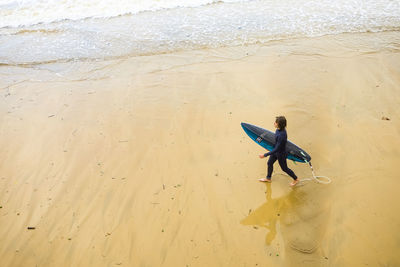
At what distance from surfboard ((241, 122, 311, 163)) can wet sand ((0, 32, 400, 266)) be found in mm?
359

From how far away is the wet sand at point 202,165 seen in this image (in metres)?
4.11

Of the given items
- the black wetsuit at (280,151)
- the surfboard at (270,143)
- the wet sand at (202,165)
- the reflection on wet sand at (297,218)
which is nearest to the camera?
the reflection on wet sand at (297,218)

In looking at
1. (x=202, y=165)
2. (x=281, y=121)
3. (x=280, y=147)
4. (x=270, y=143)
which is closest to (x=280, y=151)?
(x=280, y=147)

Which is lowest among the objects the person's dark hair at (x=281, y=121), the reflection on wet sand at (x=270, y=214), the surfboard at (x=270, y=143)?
the reflection on wet sand at (x=270, y=214)

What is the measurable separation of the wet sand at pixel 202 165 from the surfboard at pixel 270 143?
14.1 inches

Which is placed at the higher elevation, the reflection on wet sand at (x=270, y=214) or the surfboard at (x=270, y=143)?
the surfboard at (x=270, y=143)

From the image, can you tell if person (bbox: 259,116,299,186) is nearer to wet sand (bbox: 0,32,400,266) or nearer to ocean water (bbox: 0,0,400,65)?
wet sand (bbox: 0,32,400,266)

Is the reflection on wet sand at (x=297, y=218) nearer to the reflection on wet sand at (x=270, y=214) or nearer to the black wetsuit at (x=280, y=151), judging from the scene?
the reflection on wet sand at (x=270, y=214)

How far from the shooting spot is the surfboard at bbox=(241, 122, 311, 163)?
4711 millimetres

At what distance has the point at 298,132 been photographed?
19.0ft

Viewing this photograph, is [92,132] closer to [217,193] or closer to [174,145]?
[174,145]

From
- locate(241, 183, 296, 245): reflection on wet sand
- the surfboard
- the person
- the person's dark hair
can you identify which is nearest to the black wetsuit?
the person

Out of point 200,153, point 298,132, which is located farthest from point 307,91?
point 200,153

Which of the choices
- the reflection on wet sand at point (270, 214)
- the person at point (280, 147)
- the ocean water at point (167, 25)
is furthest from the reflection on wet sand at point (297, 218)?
the ocean water at point (167, 25)
